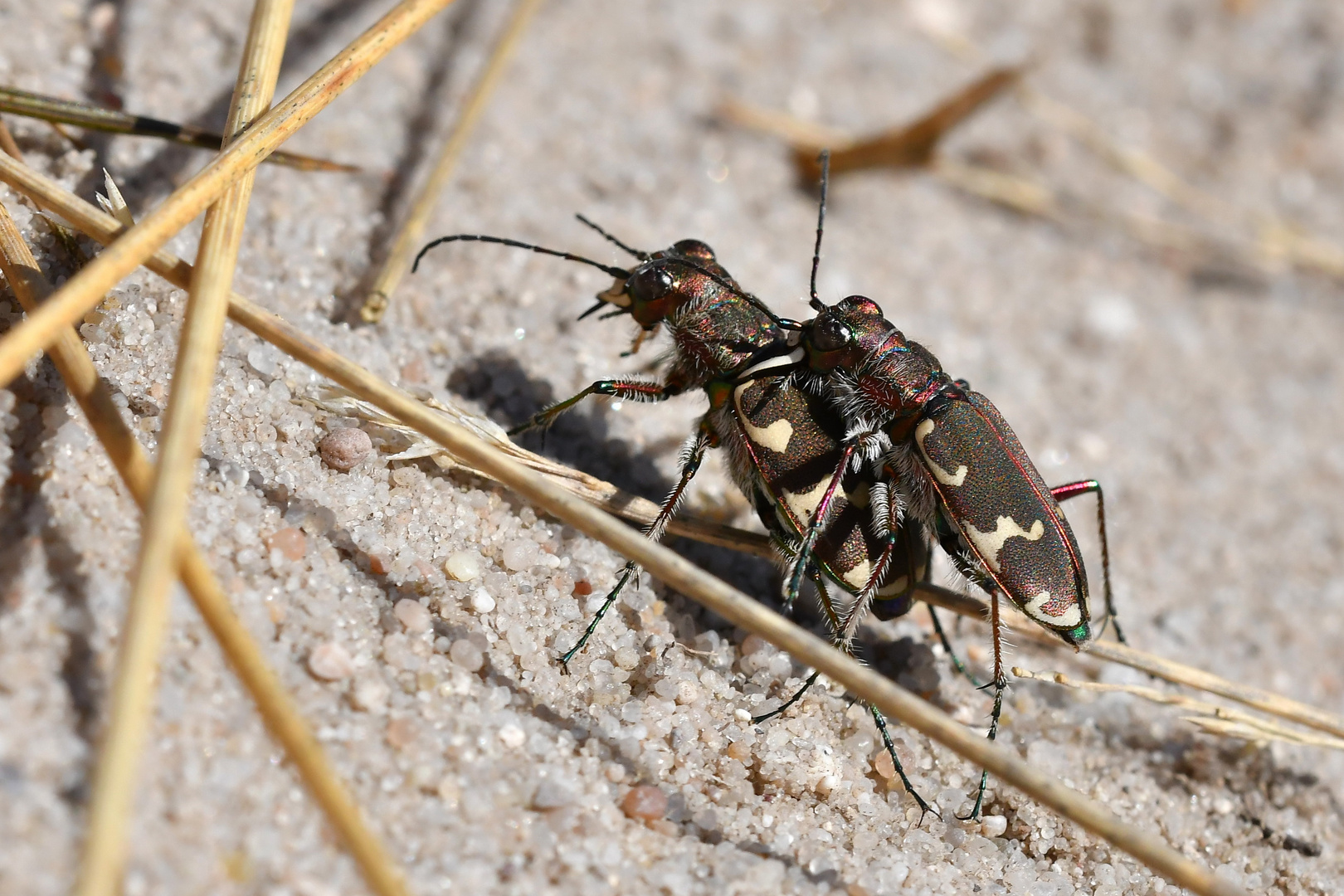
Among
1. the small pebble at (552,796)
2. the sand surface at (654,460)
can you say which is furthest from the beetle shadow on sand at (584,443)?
the small pebble at (552,796)

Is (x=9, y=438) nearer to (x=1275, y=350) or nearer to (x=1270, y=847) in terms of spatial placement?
(x=1270, y=847)

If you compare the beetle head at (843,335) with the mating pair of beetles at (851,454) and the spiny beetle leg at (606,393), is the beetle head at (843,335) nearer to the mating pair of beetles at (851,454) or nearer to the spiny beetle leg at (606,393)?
the mating pair of beetles at (851,454)

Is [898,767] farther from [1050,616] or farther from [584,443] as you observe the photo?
[584,443]

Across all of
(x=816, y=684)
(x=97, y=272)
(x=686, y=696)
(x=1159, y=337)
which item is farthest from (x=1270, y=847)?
(x=97, y=272)

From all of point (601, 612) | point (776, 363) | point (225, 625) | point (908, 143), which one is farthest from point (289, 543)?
point (908, 143)

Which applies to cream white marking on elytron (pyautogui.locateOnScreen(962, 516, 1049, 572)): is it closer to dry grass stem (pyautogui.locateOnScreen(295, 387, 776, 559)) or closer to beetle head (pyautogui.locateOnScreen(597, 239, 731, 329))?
dry grass stem (pyautogui.locateOnScreen(295, 387, 776, 559))

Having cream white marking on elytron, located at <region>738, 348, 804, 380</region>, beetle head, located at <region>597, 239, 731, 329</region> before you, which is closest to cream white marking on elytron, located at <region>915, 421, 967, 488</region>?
cream white marking on elytron, located at <region>738, 348, 804, 380</region>
